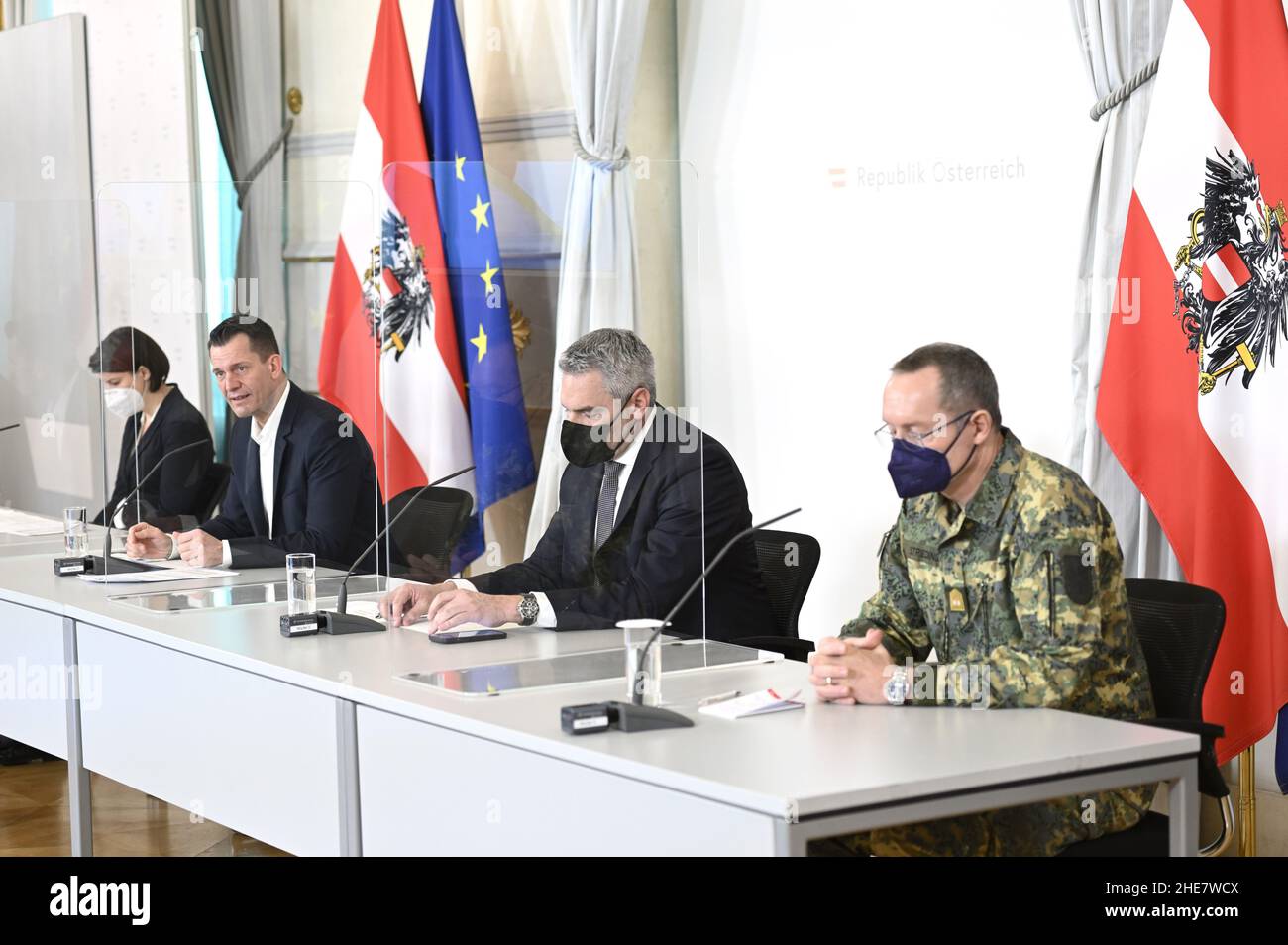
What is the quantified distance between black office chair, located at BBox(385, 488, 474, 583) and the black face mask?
14.4 inches

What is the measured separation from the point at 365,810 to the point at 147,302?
1741 mm

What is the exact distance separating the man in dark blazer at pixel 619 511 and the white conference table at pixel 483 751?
7 cm

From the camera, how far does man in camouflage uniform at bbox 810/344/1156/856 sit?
7.64ft

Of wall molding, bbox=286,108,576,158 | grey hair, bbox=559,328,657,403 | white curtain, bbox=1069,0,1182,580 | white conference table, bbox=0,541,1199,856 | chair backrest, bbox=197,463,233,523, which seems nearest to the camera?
white conference table, bbox=0,541,1199,856

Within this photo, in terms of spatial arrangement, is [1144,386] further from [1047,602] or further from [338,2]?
[338,2]

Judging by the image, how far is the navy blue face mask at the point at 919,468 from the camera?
8.11ft

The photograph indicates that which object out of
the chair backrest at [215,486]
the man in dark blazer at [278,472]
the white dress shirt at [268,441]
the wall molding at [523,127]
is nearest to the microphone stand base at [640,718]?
the man in dark blazer at [278,472]

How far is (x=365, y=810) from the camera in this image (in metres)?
2.55

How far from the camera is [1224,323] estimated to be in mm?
3240

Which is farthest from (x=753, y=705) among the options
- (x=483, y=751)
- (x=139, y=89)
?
(x=139, y=89)

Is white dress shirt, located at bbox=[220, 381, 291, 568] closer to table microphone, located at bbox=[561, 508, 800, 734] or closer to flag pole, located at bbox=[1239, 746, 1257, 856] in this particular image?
Answer: table microphone, located at bbox=[561, 508, 800, 734]

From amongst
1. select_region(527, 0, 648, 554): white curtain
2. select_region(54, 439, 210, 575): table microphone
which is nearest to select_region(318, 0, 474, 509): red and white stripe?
select_region(527, 0, 648, 554): white curtain
